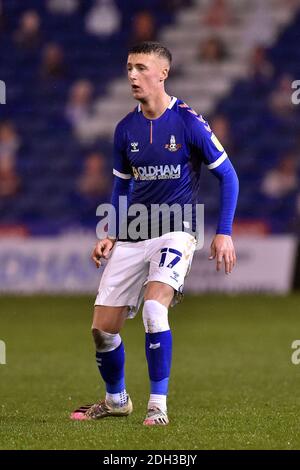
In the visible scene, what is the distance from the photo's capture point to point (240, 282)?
616 inches

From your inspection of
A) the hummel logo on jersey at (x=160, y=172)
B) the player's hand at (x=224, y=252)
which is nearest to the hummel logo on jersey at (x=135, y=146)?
the hummel logo on jersey at (x=160, y=172)

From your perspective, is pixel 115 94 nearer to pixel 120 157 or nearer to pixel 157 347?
pixel 120 157

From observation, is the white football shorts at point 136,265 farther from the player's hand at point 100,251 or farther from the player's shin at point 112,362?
the player's shin at point 112,362

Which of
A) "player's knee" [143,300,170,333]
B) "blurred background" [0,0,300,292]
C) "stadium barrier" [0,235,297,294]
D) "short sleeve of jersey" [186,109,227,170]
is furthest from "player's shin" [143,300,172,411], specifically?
"blurred background" [0,0,300,292]

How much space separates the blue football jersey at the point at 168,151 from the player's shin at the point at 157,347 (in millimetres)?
720

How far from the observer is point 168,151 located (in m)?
6.27

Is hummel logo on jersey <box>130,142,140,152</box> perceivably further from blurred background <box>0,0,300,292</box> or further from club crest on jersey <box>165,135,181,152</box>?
blurred background <box>0,0,300,292</box>

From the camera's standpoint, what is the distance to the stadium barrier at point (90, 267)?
50.9 ft

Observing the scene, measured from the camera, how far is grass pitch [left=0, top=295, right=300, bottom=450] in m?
5.59

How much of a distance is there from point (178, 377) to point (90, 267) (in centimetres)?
663

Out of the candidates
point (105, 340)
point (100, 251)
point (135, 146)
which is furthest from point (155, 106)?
point (105, 340)

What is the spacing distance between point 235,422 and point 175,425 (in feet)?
1.27
